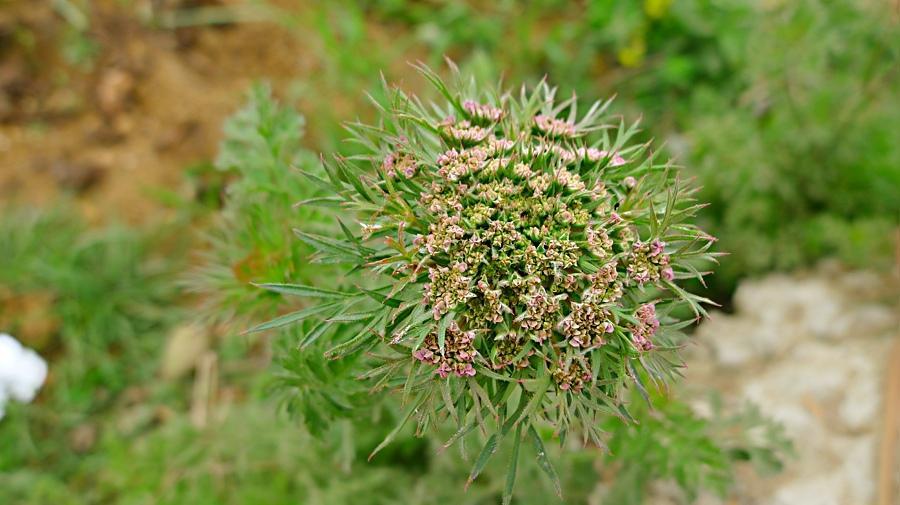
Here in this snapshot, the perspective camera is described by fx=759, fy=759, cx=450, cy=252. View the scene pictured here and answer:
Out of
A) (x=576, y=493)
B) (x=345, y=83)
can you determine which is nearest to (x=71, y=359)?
(x=345, y=83)

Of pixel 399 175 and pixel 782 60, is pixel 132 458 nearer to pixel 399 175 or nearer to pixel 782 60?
pixel 399 175

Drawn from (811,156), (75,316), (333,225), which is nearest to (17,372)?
(75,316)

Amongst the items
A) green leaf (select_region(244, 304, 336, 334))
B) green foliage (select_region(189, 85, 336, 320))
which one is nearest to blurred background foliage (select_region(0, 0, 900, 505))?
green foliage (select_region(189, 85, 336, 320))

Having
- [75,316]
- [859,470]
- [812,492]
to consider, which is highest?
[859,470]

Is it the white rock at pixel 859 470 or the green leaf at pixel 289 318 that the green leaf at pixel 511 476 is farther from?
the white rock at pixel 859 470

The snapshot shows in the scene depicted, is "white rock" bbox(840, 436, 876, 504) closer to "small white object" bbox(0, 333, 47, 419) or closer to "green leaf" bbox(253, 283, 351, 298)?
"green leaf" bbox(253, 283, 351, 298)

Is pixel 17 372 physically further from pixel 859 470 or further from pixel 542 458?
pixel 859 470
